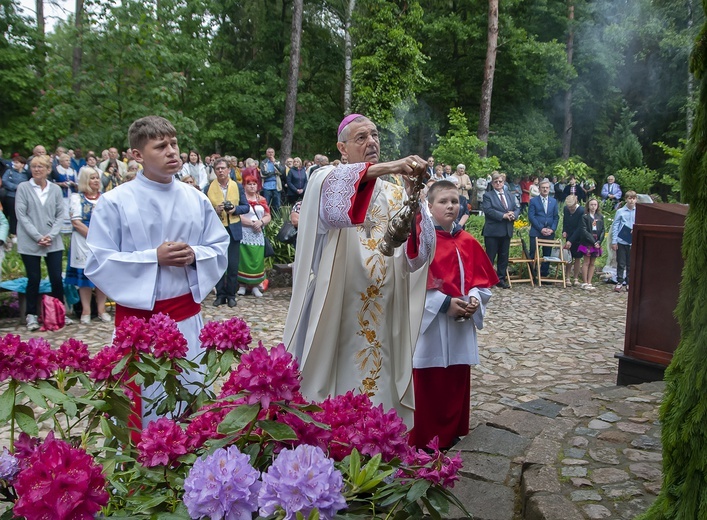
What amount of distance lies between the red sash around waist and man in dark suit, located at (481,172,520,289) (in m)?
9.18

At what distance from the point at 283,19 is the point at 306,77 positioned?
2.84 metres

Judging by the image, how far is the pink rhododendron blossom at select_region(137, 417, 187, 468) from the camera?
5.34 feet

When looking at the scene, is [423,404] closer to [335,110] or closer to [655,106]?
[335,110]

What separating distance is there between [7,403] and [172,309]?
1.70 meters

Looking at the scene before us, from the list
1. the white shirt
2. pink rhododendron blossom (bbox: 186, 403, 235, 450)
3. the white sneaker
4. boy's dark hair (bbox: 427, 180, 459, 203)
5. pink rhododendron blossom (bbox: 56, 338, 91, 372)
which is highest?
boy's dark hair (bbox: 427, 180, 459, 203)

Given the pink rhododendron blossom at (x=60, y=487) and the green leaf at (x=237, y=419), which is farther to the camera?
the green leaf at (x=237, y=419)

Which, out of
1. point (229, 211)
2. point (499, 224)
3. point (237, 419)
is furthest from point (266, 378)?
point (499, 224)

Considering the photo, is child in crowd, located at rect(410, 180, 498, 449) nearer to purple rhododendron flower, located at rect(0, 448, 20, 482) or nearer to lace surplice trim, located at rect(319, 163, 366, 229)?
lace surplice trim, located at rect(319, 163, 366, 229)

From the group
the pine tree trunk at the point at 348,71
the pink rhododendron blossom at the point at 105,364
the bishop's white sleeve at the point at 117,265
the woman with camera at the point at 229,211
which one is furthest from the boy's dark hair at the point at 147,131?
the pine tree trunk at the point at 348,71

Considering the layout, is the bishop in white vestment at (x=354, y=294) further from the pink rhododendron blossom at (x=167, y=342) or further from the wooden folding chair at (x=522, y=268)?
the wooden folding chair at (x=522, y=268)

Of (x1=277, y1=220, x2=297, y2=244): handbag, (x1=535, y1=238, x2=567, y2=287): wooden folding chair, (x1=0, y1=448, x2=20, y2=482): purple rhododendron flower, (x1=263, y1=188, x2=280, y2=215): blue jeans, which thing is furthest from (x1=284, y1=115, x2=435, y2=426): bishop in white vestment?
(x1=263, y1=188, x2=280, y2=215): blue jeans

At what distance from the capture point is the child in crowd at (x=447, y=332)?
4446 mm

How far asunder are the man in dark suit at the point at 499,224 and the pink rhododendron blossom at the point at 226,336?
10.2 metres

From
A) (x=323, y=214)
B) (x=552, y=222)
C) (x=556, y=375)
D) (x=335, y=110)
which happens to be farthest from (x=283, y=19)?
(x=323, y=214)
